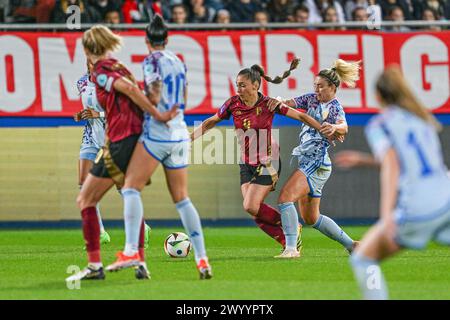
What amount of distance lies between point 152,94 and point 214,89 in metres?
8.45

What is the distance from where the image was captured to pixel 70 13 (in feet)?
59.3

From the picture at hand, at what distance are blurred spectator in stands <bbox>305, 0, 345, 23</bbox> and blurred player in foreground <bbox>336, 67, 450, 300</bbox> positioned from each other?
12.4 m

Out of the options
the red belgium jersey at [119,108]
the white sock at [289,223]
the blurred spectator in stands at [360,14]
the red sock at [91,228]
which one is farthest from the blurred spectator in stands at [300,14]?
the red sock at [91,228]

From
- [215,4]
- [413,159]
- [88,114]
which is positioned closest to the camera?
[413,159]

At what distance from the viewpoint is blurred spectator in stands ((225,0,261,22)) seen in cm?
1898

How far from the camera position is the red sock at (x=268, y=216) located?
12.5m

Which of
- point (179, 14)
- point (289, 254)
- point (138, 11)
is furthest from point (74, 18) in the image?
point (289, 254)

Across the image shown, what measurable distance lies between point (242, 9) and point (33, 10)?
3621 millimetres

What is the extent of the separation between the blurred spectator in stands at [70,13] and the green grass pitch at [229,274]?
434cm

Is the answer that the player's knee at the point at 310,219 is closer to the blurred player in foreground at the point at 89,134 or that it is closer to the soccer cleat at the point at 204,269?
the blurred player in foreground at the point at 89,134

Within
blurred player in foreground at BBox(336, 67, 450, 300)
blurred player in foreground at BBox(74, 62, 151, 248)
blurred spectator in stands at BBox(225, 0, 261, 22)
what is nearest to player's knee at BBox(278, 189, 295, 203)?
blurred player in foreground at BBox(74, 62, 151, 248)

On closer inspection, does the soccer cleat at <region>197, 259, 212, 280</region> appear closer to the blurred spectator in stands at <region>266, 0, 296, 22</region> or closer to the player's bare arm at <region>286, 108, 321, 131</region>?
the player's bare arm at <region>286, 108, 321, 131</region>

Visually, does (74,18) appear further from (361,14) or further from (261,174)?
(261,174)

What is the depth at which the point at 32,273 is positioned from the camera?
1088 centimetres
